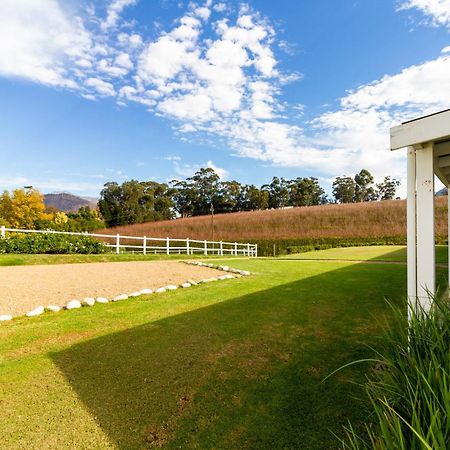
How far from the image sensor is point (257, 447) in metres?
1.99

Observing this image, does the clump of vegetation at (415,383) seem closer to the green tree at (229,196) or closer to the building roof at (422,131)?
the building roof at (422,131)

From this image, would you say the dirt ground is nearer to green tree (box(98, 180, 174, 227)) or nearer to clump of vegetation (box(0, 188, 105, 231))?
clump of vegetation (box(0, 188, 105, 231))

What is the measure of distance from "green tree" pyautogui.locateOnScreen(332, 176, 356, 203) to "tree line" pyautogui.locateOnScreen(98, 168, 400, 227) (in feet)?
5.90

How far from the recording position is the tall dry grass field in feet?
95.0

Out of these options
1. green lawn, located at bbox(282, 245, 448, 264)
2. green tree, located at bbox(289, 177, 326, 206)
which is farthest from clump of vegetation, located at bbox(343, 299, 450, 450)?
green tree, located at bbox(289, 177, 326, 206)

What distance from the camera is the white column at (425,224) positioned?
236cm

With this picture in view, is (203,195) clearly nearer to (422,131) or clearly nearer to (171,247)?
(171,247)

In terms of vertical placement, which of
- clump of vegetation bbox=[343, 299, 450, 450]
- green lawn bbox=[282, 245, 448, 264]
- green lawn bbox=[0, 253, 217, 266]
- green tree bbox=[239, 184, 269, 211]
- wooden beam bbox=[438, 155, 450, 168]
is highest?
green tree bbox=[239, 184, 269, 211]

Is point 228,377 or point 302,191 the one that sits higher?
point 302,191

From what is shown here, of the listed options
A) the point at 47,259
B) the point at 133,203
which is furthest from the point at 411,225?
the point at 133,203

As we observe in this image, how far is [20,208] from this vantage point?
30750 millimetres

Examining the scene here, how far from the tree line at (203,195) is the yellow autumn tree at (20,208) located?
17580mm

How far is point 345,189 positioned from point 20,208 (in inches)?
2202

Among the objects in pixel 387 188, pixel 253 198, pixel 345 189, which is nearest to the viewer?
pixel 253 198
